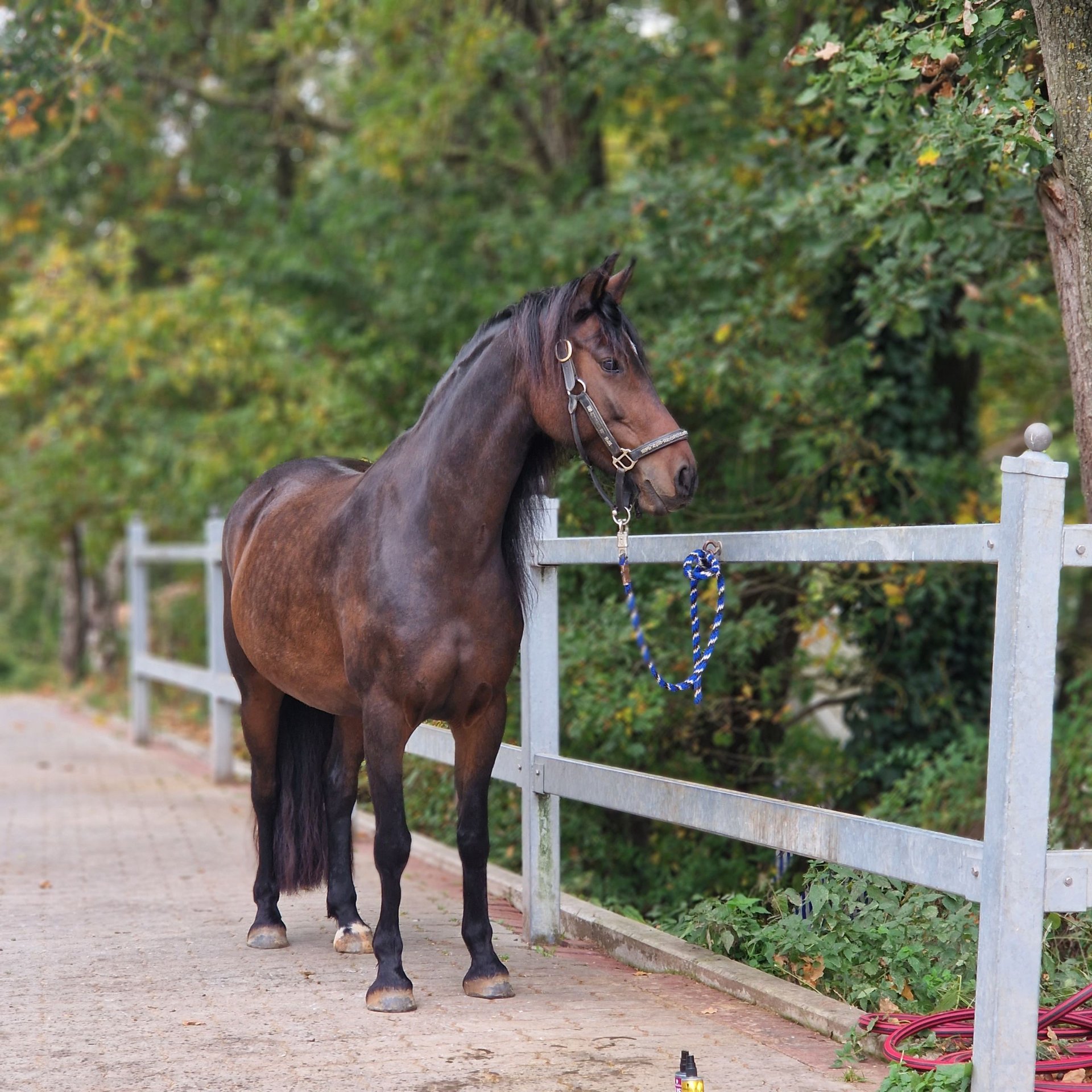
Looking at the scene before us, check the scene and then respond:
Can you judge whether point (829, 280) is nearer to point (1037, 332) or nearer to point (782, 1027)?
point (1037, 332)

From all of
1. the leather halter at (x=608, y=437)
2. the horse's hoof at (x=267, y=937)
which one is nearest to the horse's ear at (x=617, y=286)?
the leather halter at (x=608, y=437)

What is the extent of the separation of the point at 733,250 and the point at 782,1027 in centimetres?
555

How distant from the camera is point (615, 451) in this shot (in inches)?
155

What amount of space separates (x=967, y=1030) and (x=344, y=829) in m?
2.63

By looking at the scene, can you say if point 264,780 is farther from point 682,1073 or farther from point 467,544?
point 682,1073

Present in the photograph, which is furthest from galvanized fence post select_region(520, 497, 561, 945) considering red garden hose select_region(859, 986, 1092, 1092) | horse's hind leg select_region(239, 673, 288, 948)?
red garden hose select_region(859, 986, 1092, 1092)

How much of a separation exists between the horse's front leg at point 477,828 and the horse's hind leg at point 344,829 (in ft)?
2.48

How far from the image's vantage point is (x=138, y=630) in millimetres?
12680

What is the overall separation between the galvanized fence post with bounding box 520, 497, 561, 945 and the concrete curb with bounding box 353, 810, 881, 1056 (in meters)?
0.19

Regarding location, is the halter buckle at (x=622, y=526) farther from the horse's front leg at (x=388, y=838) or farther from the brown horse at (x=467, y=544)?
the horse's front leg at (x=388, y=838)

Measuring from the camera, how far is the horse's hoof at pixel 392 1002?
13.7 feet

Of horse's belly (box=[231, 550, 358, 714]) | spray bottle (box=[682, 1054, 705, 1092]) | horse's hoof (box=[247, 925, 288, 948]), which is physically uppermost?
horse's belly (box=[231, 550, 358, 714])

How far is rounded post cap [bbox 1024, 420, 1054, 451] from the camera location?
3029 millimetres

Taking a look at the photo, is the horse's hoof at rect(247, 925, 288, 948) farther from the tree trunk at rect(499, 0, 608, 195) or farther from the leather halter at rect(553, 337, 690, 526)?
the tree trunk at rect(499, 0, 608, 195)
